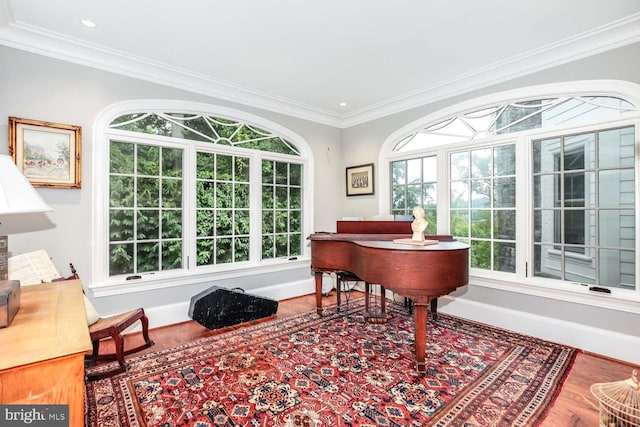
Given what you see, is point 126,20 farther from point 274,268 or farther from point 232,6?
point 274,268

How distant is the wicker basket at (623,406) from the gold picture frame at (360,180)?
3386mm

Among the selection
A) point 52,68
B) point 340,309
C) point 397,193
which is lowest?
point 340,309

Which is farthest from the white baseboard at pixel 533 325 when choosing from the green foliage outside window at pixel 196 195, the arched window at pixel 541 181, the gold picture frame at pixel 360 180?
the gold picture frame at pixel 360 180

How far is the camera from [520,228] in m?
3.21

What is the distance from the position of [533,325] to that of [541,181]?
145 cm

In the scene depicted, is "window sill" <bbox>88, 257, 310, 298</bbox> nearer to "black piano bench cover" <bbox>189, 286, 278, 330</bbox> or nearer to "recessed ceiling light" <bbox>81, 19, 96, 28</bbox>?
"black piano bench cover" <bbox>189, 286, 278, 330</bbox>

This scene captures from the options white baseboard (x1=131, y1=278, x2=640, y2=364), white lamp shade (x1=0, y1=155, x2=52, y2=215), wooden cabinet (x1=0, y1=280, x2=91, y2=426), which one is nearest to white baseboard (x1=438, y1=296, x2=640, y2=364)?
white baseboard (x1=131, y1=278, x2=640, y2=364)

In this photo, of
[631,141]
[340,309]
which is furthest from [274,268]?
[631,141]

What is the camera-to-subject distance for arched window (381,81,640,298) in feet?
8.83

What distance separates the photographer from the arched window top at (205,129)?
3.26m

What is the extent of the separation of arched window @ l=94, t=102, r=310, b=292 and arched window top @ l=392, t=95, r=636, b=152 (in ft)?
6.06

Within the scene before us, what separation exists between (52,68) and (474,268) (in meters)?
4.73

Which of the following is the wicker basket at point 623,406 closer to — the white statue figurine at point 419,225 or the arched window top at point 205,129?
the white statue figurine at point 419,225

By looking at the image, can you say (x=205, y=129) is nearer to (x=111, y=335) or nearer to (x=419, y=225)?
(x=111, y=335)
